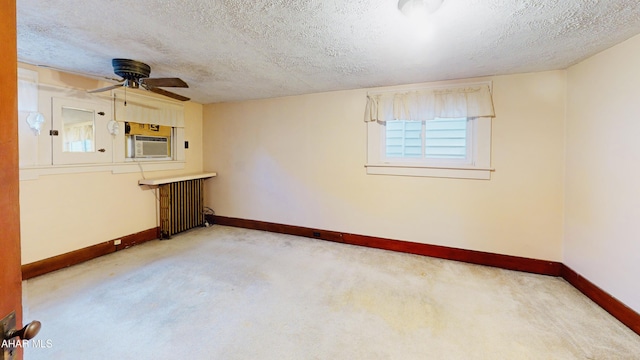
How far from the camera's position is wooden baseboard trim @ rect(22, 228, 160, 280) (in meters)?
2.69

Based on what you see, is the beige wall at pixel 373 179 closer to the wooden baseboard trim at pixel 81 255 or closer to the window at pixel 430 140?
the window at pixel 430 140

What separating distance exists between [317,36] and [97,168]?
3.12 m

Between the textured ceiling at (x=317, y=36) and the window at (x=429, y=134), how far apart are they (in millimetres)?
345

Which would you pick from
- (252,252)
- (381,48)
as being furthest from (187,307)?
(381,48)

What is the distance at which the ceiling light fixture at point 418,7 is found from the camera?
1.52m

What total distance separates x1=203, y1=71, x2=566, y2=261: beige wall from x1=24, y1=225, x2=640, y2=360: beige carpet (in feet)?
1.55

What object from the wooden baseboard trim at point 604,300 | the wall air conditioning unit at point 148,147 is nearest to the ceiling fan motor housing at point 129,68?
the wall air conditioning unit at point 148,147

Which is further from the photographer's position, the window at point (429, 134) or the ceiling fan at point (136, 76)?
the window at point (429, 134)

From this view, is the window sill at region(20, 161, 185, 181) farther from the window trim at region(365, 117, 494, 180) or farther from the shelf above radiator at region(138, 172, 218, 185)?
the window trim at region(365, 117, 494, 180)

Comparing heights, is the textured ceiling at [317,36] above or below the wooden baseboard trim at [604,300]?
above

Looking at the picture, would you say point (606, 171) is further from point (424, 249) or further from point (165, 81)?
point (165, 81)

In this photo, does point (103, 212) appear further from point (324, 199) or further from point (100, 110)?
point (324, 199)

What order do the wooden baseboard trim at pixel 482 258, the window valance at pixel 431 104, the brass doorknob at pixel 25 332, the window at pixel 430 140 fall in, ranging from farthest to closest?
1. the window at pixel 430 140
2. the window valance at pixel 431 104
3. the wooden baseboard trim at pixel 482 258
4. the brass doorknob at pixel 25 332

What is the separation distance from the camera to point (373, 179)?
143 inches
